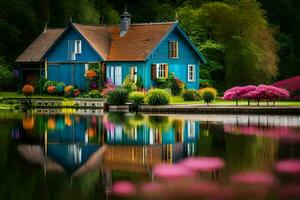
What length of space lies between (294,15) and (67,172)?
62.9 m

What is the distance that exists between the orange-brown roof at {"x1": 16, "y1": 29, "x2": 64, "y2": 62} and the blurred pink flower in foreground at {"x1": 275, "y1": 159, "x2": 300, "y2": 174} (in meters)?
37.2

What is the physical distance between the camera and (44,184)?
14422 mm

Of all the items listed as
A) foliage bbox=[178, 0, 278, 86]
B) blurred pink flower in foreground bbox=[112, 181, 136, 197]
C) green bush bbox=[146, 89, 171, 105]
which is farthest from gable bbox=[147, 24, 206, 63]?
blurred pink flower in foreground bbox=[112, 181, 136, 197]

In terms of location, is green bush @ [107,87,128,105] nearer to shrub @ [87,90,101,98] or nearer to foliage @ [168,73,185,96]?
shrub @ [87,90,101,98]

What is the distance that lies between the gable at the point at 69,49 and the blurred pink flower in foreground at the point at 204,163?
106 feet

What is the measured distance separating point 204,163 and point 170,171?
1.44 meters

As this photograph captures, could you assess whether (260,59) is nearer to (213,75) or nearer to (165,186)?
(213,75)

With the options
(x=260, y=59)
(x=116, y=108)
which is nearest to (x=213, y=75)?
(x=260, y=59)

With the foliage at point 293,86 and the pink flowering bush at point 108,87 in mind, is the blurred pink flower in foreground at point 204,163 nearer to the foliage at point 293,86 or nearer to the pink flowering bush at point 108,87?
the foliage at point 293,86

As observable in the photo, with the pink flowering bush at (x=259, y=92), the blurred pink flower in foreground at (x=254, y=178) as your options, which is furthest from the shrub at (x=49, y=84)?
the blurred pink flower in foreground at (x=254, y=178)

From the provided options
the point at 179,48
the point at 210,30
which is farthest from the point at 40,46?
the point at 210,30

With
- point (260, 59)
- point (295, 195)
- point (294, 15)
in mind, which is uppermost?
point (294, 15)

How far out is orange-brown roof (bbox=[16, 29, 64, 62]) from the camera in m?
53.8

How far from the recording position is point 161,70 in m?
49.9
